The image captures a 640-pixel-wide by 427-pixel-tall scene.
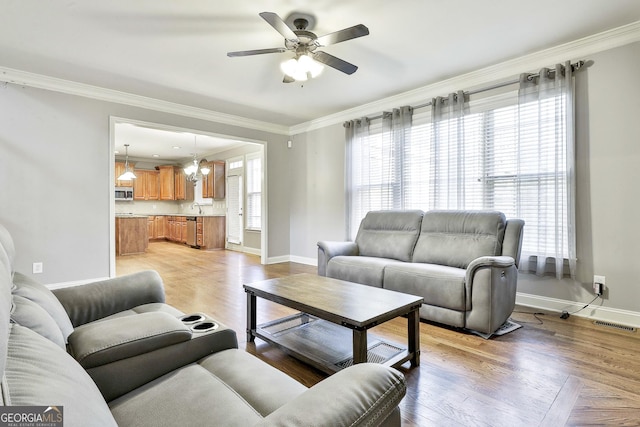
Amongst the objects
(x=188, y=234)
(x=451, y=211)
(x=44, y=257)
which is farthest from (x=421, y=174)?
(x=188, y=234)

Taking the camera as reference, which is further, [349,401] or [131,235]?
[131,235]

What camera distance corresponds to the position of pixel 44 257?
3.82 metres

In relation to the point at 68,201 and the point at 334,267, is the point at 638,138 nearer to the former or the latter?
the point at 334,267

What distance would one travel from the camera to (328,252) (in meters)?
3.87

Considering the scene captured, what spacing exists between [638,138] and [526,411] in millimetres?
2701

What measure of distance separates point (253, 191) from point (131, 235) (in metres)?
2.93

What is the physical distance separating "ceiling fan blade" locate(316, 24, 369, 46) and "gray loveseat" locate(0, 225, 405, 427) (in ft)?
7.09

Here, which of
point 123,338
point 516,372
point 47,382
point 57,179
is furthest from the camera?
point 57,179

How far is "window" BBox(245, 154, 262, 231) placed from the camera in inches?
290

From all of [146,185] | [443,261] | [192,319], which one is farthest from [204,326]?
[146,185]

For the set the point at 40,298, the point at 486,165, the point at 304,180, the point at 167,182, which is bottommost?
the point at 40,298

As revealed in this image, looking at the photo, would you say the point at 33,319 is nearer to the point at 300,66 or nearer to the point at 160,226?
the point at 300,66

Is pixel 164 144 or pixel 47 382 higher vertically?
pixel 164 144

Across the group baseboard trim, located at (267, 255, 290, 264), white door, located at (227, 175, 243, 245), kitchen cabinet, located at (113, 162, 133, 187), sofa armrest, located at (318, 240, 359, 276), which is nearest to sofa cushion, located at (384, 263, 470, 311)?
sofa armrest, located at (318, 240, 359, 276)
